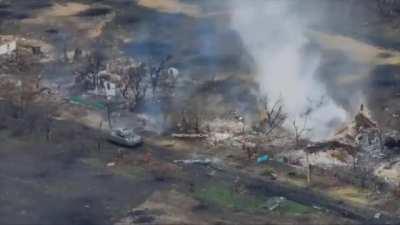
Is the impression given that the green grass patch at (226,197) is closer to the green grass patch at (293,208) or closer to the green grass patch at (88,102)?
the green grass patch at (293,208)

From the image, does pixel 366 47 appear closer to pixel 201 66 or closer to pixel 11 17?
pixel 201 66

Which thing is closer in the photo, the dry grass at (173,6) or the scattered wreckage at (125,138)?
the scattered wreckage at (125,138)

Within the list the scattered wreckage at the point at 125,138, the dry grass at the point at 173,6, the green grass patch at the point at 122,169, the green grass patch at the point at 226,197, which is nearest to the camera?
the green grass patch at the point at 226,197

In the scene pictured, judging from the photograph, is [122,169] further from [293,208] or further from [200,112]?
[293,208]

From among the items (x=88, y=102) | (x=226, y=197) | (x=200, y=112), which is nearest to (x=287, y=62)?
(x=200, y=112)

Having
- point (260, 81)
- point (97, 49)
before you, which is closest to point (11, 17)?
point (97, 49)

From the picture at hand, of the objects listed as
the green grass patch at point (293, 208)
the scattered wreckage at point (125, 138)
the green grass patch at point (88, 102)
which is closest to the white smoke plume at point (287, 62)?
the green grass patch at point (293, 208)

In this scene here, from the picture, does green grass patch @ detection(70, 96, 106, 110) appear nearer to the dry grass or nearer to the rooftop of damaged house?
the rooftop of damaged house

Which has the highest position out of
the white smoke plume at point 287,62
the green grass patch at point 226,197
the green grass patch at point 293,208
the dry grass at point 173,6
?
the dry grass at point 173,6

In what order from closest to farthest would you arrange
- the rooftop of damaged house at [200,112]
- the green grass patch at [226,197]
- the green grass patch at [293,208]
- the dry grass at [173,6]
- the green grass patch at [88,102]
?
the green grass patch at [293,208] < the green grass patch at [226,197] < the rooftop of damaged house at [200,112] < the green grass patch at [88,102] < the dry grass at [173,6]
